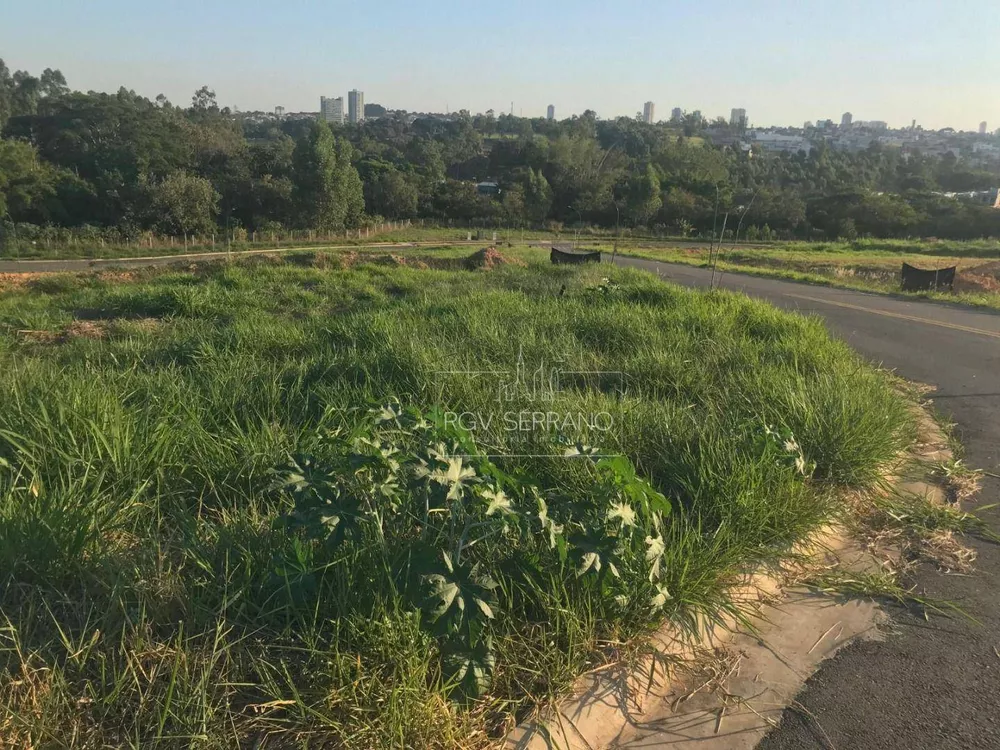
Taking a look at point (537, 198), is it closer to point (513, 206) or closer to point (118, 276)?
point (513, 206)

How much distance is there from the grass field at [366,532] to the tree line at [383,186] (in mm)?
34066

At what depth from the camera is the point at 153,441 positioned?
130 inches


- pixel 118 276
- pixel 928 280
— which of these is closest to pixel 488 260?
pixel 118 276

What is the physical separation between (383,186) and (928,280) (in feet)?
162

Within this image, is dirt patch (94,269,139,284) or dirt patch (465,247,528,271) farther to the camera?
dirt patch (465,247,528,271)

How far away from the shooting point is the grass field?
1907 millimetres

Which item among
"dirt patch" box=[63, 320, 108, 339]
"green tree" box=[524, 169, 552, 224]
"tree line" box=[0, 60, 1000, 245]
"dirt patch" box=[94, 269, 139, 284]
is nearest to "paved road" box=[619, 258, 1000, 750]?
"dirt patch" box=[63, 320, 108, 339]

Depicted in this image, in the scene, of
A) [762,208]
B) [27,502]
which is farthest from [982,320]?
[762,208]

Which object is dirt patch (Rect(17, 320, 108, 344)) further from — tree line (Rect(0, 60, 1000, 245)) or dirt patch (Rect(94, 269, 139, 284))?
tree line (Rect(0, 60, 1000, 245))

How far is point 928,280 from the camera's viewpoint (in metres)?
18.1

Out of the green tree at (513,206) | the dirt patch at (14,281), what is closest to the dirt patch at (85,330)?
the dirt patch at (14,281)

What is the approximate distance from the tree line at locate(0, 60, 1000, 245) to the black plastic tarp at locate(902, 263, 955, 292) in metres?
18.9

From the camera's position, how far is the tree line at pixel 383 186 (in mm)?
45094

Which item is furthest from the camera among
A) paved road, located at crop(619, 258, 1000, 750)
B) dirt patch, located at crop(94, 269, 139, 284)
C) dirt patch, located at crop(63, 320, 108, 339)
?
dirt patch, located at crop(94, 269, 139, 284)
